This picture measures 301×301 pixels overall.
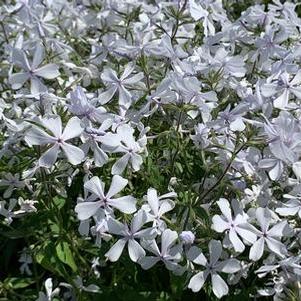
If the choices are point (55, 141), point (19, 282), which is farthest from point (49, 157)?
point (19, 282)

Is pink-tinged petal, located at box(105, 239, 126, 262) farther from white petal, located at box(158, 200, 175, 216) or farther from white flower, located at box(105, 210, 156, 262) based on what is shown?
white petal, located at box(158, 200, 175, 216)

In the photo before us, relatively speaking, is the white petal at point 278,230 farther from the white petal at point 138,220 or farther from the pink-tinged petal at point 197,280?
the white petal at point 138,220

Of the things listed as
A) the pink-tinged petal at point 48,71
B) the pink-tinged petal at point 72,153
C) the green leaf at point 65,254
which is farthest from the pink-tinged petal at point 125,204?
the pink-tinged petal at point 48,71

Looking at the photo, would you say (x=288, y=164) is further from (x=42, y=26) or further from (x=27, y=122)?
(x=42, y=26)

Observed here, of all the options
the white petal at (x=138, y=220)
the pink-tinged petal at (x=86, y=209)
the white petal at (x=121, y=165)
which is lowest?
the white petal at (x=138, y=220)

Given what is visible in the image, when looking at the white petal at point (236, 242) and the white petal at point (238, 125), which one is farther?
the white petal at point (238, 125)

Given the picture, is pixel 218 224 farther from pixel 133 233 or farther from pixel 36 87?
pixel 36 87

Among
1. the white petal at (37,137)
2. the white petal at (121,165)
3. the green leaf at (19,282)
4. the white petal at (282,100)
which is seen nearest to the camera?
the white petal at (37,137)
